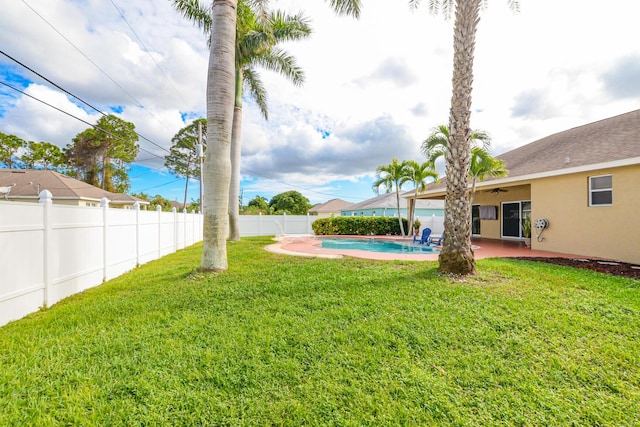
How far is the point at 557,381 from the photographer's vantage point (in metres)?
2.87

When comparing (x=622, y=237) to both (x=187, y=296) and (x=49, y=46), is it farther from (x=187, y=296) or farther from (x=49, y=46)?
(x=49, y=46)

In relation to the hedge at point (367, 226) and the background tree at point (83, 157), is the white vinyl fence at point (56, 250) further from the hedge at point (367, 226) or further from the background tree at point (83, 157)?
the background tree at point (83, 157)

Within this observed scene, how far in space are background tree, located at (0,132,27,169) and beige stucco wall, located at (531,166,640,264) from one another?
42.6 metres

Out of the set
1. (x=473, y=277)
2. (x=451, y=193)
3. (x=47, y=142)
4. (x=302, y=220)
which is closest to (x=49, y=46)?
(x=451, y=193)

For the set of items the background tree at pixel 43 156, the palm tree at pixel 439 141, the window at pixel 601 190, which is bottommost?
the window at pixel 601 190

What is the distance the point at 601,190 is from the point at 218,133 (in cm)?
1174

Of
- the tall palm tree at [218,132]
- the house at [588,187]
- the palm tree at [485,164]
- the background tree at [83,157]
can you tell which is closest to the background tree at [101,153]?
the background tree at [83,157]

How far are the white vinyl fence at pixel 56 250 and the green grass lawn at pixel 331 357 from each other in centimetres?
41

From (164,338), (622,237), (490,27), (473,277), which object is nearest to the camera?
(164,338)

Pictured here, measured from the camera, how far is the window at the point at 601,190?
28.8 feet

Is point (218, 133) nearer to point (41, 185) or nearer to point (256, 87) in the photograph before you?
point (256, 87)

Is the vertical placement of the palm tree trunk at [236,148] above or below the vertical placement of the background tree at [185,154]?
below

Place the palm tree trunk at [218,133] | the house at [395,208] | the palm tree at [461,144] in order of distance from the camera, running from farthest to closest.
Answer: the house at [395,208], the palm tree trunk at [218,133], the palm tree at [461,144]

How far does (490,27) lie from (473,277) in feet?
26.9
